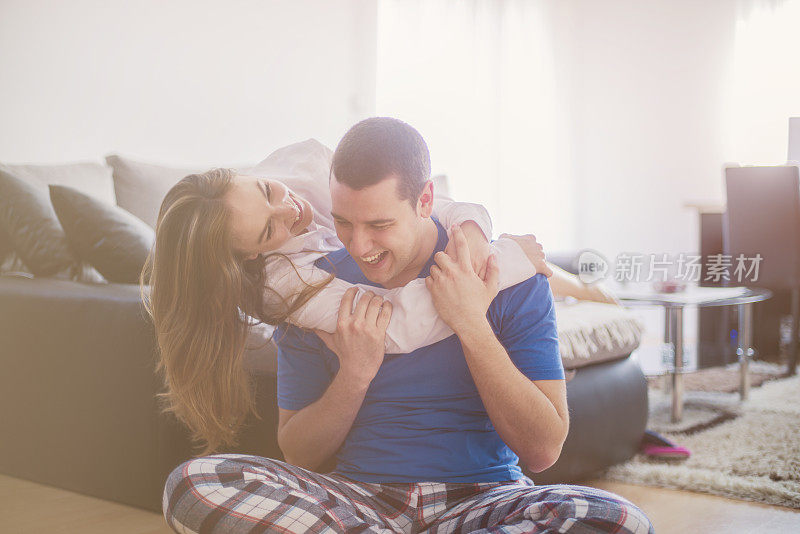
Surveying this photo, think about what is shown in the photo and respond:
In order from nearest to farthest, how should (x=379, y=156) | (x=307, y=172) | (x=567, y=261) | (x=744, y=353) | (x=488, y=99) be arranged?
(x=379, y=156), (x=307, y=172), (x=567, y=261), (x=744, y=353), (x=488, y=99)

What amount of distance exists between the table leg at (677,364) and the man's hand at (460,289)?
1.70 meters

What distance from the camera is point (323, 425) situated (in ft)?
4.14

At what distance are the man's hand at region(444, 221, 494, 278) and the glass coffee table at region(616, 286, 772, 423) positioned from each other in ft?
5.32

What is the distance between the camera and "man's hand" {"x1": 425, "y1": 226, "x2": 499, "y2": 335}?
1143 mm

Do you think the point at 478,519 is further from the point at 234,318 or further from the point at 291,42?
the point at 291,42

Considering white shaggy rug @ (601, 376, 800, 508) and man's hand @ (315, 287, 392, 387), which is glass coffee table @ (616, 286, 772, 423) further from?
man's hand @ (315, 287, 392, 387)

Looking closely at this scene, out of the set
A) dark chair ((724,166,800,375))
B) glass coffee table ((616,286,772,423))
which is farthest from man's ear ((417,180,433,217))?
dark chair ((724,166,800,375))

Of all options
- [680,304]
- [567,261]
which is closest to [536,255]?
[680,304]

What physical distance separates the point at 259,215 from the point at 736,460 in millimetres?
1756

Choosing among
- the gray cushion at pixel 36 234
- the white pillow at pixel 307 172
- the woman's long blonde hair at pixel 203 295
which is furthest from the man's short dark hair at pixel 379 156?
the gray cushion at pixel 36 234

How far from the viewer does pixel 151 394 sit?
1783 millimetres

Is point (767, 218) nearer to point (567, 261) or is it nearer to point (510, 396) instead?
point (567, 261)

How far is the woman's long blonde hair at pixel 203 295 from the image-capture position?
121 cm

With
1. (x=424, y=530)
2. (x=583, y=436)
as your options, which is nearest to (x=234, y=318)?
(x=424, y=530)
